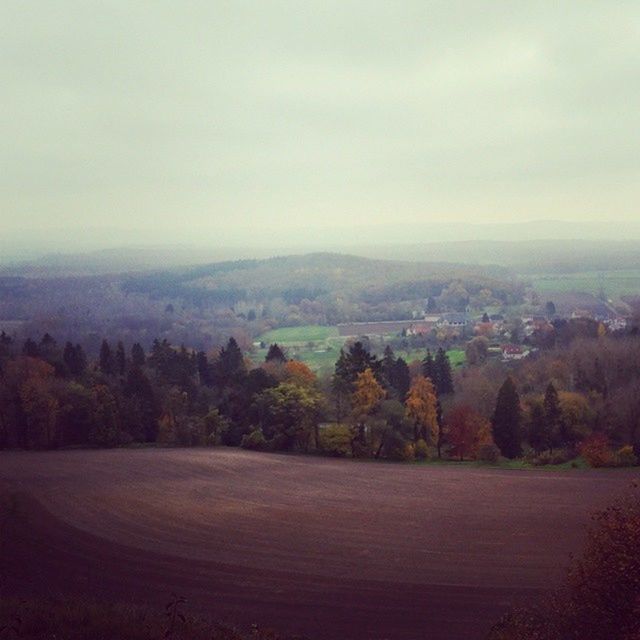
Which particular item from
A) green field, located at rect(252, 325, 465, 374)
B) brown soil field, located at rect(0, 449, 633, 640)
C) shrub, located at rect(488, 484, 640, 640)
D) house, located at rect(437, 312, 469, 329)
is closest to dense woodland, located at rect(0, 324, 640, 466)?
brown soil field, located at rect(0, 449, 633, 640)

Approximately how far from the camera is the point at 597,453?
2081 cm

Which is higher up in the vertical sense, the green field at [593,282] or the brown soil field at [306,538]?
the green field at [593,282]

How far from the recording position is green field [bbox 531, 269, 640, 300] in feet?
138

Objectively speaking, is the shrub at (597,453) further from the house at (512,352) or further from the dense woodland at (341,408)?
the house at (512,352)

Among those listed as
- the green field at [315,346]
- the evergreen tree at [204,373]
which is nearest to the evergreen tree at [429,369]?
the green field at [315,346]

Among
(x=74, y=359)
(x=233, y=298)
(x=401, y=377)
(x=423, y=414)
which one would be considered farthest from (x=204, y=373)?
(x=233, y=298)

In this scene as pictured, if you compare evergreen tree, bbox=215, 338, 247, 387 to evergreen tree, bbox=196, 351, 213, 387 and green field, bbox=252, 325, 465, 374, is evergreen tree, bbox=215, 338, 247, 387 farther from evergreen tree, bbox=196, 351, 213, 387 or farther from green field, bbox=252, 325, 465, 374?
green field, bbox=252, 325, 465, 374

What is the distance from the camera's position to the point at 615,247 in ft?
172

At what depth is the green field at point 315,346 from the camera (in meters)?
35.0

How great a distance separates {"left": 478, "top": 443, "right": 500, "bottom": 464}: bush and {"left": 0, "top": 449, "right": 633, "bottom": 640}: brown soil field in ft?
6.11

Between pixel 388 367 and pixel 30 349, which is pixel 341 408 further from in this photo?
pixel 30 349

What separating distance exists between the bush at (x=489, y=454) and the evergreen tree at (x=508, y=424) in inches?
62.1

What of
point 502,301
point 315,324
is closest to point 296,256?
point 315,324

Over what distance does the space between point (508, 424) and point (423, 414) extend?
10.2 ft
